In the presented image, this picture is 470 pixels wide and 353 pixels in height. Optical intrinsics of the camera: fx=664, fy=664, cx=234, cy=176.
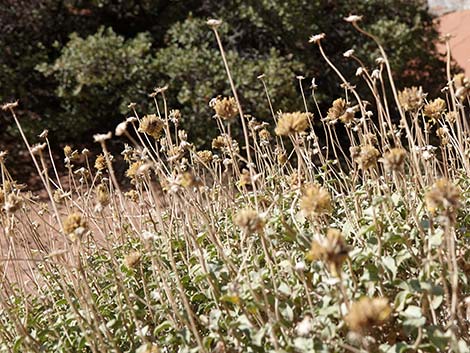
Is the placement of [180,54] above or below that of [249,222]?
below

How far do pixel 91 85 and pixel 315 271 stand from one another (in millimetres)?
4602

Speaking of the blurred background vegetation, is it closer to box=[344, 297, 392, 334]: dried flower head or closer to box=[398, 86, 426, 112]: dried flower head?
box=[398, 86, 426, 112]: dried flower head

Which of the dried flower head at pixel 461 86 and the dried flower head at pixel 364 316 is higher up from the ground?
the dried flower head at pixel 461 86

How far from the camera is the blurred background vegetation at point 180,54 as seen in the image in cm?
517

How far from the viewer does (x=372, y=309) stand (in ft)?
3.08

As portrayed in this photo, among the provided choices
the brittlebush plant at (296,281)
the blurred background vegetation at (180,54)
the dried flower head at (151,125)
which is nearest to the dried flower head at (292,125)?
the brittlebush plant at (296,281)

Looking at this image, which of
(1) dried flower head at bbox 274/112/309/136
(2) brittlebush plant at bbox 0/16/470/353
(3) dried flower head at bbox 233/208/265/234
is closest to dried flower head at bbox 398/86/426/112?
(2) brittlebush plant at bbox 0/16/470/353

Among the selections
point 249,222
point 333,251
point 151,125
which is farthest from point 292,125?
point 151,125

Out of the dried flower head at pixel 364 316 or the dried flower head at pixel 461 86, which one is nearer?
the dried flower head at pixel 364 316

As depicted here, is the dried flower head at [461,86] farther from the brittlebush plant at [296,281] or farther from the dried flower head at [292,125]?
the dried flower head at [292,125]

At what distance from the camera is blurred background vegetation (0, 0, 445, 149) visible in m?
5.17

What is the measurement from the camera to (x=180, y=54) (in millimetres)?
5309

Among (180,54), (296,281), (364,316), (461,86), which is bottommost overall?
(180,54)

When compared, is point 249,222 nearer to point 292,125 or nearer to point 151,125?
point 292,125
